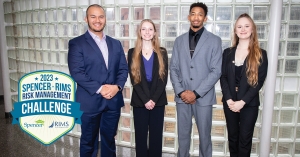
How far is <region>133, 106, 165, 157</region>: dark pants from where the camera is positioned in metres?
2.29

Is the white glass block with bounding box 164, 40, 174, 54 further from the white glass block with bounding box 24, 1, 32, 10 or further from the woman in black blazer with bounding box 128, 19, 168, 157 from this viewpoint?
the white glass block with bounding box 24, 1, 32, 10

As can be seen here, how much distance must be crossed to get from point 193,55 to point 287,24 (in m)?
1.28

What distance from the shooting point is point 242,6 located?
254cm

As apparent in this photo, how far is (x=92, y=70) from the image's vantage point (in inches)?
84.8

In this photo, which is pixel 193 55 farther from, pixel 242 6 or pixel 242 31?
pixel 242 6

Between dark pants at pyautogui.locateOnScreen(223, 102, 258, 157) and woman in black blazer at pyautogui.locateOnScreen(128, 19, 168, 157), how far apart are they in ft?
2.34

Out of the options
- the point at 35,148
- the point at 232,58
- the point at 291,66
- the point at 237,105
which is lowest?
the point at 35,148

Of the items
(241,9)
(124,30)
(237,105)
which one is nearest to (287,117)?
(237,105)

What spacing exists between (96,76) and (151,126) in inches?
31.0

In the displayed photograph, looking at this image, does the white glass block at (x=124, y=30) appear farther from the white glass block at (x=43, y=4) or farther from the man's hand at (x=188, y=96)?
the white glass block at (x=43, y=4)

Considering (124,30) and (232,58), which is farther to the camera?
(124,30)

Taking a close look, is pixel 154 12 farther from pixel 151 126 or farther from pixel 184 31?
pixel 151 126

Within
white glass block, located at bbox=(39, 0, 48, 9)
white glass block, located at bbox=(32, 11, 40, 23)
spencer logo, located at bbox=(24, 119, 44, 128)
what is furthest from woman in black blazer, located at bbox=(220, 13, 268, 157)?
white glass block, located at bbox=(32, 11, 40, 23)

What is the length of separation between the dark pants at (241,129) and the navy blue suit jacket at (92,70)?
1.18m
